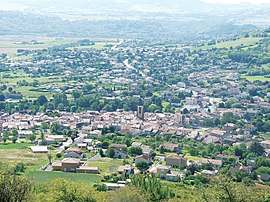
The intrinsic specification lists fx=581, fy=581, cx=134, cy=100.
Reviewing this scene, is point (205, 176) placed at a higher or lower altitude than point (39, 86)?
higher

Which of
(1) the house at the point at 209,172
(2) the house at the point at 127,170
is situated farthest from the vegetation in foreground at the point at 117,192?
(1) the house at the point at 209,172

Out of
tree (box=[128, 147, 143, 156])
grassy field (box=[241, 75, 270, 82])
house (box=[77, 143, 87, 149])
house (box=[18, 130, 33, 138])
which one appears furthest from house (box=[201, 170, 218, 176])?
grassy field (box=[241, 75, 270, 82])

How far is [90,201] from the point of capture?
15.6 m

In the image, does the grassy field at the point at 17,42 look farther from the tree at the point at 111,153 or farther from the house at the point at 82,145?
the tree at the point at 111,153

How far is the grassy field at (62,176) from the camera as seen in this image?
21.9 meters

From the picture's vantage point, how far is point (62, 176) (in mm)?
22688

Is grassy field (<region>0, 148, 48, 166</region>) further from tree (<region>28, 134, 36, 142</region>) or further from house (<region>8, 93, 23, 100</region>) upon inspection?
house (<region>8, 93, 23, 100</region>)

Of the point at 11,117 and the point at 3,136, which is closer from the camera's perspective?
the point at 3,136

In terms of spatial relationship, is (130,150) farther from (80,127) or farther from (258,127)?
(258,127)

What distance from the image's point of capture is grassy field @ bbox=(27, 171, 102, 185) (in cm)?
2191

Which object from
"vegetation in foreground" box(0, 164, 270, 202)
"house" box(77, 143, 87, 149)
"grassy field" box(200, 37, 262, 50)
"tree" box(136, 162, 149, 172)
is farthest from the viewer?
"grassy field" box(200, 37, 262, 50)

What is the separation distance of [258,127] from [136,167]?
1189cm

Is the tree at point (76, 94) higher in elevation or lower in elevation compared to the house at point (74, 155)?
lower

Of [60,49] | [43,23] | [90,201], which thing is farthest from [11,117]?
[43,23]
